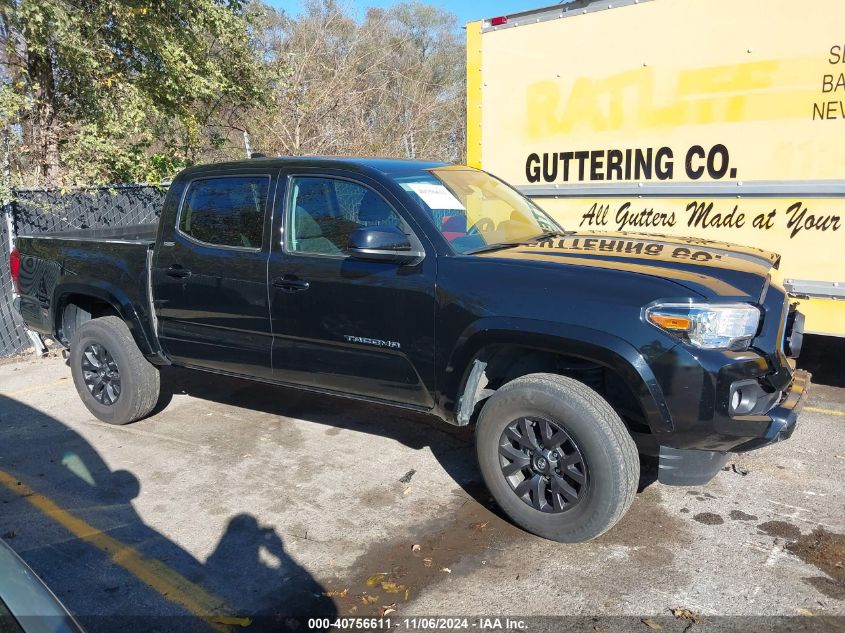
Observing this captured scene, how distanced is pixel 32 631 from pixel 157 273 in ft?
11.8

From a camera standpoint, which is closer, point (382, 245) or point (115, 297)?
point (382, 245)

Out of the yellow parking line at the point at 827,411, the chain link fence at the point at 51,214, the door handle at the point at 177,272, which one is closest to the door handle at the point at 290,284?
the door handle at the point at 177,272

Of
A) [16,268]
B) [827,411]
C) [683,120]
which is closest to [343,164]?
[683,120]

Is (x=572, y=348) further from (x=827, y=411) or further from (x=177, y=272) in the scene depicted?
(x=827, y=411)

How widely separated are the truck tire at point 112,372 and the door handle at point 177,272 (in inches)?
28.9

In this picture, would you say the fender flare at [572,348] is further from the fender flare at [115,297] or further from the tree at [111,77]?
the tree at [111,77]

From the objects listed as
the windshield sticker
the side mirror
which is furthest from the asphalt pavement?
the windshield sticker

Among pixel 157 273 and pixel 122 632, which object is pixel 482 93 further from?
Result: pixel 122 632

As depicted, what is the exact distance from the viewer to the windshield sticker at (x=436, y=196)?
4096 millimetres

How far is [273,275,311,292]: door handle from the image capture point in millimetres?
4215

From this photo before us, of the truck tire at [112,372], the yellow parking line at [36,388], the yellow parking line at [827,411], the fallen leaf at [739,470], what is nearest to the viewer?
the fallen leaf at [739,470]

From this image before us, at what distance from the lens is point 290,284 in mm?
4262

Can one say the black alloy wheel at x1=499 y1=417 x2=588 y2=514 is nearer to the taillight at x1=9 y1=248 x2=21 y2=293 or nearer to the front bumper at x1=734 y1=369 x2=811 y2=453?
the front bumper at x1=734 y1=369 x2=811 y2=453

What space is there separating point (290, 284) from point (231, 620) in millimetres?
1914
